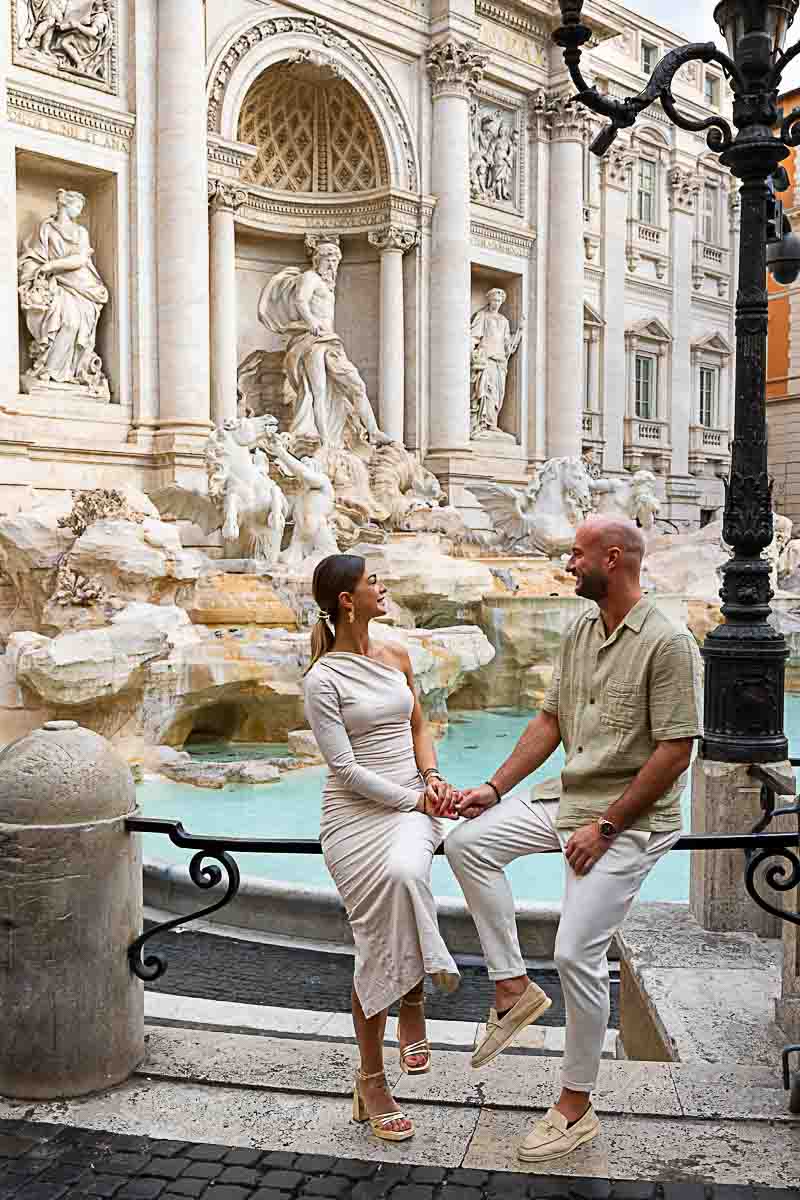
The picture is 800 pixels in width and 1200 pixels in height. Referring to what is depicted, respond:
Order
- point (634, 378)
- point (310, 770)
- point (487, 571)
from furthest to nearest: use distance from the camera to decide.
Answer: point (634, 378) → point (487, 571) → point (310, 770)

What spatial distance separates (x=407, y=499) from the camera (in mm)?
18297

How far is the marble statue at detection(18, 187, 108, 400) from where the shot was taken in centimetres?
1531

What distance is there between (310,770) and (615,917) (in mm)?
7005

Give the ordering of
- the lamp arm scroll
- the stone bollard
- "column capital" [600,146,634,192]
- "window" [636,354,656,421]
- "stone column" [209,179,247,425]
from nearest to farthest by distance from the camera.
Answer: the stone bollard, the lamp arm scroll, "stone column" [209,179,247,425], "column capital" [600,146,634,192], "window" [636,354,656,421]

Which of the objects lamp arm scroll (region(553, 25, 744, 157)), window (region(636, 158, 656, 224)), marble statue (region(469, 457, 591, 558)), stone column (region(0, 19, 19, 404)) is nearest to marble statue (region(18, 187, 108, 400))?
stone column (region(0, 19, 19, 404))

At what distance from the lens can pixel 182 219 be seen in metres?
16.0

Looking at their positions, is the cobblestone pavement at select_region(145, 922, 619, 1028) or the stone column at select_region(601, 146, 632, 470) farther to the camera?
the stone column at select_region(601, 146, 632, 470)

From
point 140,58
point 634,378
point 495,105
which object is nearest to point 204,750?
point 140,58

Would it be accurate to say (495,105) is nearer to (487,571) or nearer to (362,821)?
(487,571)

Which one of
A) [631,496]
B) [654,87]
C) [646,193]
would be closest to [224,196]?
[631,496]

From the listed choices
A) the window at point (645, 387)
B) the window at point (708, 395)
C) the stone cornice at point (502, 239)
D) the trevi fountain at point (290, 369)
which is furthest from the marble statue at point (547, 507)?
the window at point (708, 395)

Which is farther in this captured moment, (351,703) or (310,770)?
(310,770)

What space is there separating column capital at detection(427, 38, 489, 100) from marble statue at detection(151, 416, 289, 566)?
10.4 meters

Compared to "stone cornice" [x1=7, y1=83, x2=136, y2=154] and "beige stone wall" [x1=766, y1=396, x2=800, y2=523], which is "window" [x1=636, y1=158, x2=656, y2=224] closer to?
"beige stone wall" [x1=766, y1=396, x2=800, y2=523]
